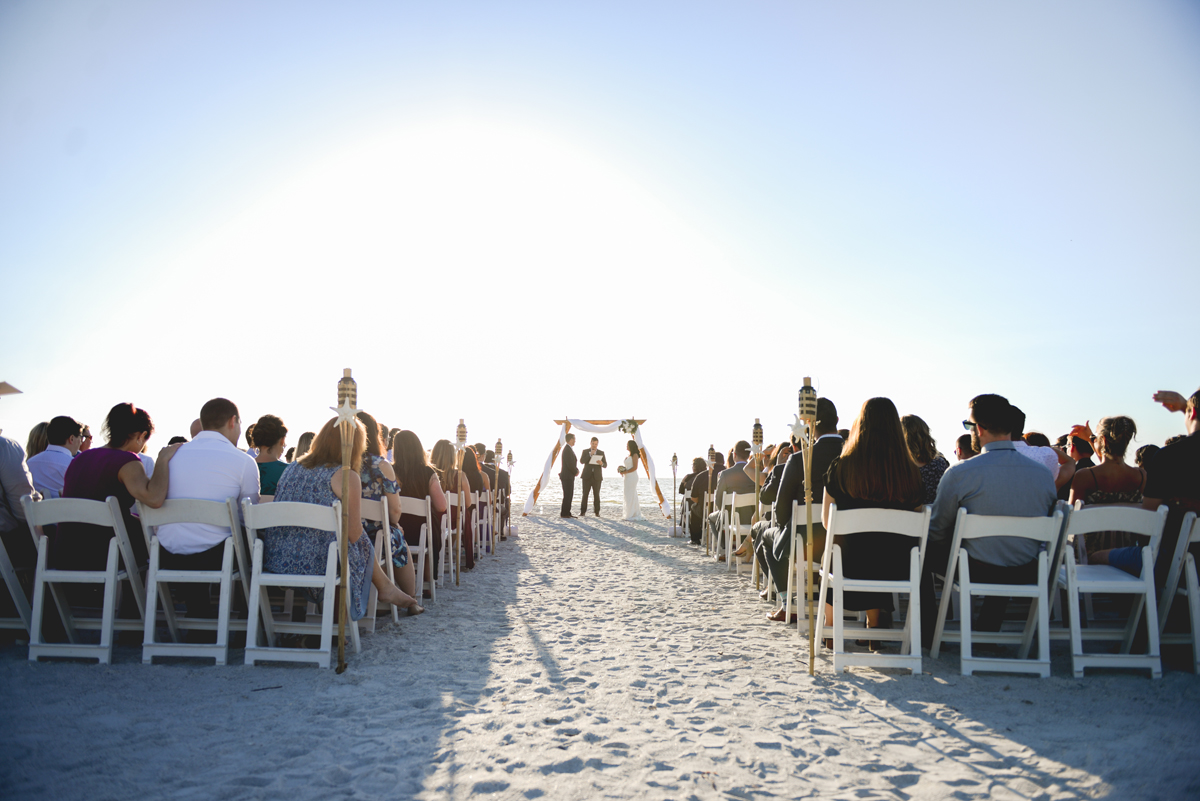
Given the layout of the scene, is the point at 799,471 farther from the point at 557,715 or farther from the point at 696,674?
the point at 557,715

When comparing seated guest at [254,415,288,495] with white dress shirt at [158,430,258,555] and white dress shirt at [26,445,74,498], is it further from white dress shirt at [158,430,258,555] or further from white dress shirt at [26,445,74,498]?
white dress shirt at [26,445,74,498]

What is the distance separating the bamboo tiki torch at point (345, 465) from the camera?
393cm

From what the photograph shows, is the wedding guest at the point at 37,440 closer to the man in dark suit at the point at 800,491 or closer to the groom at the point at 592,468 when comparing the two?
the man in dark suit at the point at 800,491

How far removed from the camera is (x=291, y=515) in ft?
13.1

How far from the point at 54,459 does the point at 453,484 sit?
3.68 metres

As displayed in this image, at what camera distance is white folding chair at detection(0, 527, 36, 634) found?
407 centimetres

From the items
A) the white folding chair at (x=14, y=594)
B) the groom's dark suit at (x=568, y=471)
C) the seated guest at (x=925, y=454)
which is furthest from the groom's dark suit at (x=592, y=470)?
the white folding chair at (x=14, y=594)

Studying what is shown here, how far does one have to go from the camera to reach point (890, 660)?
398 cm

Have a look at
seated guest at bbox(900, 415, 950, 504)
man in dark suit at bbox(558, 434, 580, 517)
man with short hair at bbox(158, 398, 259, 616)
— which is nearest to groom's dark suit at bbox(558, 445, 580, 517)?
man in dark suit at bbox(558, 434, 580, 517)

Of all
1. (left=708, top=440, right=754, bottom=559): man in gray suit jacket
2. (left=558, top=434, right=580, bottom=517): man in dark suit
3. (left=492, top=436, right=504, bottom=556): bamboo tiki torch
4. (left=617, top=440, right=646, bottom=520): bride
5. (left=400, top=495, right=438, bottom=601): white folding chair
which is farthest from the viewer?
(left=558, top=434, right=580, bottom=517): man in dark suit

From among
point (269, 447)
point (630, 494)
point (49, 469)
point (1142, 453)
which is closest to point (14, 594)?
point (49, 469)

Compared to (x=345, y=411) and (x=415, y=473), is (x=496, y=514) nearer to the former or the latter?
(x=415, y=473)

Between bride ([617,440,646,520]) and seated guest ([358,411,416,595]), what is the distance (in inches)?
413

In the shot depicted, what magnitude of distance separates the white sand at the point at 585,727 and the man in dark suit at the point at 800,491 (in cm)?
68
